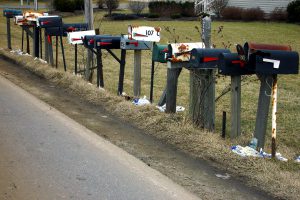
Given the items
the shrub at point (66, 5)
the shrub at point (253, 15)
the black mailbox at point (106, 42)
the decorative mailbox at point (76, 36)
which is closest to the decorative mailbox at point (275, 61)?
the black mailbox at point (106, 42)

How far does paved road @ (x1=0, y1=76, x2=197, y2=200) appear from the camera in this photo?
463 centimetres

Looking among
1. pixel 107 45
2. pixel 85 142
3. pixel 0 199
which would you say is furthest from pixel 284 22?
pixel 0 199

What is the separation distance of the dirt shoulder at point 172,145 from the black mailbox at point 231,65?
0.83 meters

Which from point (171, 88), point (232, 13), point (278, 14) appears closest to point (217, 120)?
point (171, 88)

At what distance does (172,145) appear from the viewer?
6066mm

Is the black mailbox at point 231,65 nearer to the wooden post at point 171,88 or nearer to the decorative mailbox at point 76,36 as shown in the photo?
the wooden post at point 171,88

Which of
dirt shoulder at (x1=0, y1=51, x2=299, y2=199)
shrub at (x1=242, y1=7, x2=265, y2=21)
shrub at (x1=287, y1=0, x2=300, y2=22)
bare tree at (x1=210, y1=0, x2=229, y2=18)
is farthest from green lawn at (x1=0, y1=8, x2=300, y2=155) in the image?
shrub at (x1=242, y1=7, x2=265, y2=21)

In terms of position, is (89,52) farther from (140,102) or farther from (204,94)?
(204,94)

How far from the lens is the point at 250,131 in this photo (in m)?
7.12

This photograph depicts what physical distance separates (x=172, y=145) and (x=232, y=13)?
26731 mm

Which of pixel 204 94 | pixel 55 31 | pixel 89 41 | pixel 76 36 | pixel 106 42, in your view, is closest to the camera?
pixel 204 94

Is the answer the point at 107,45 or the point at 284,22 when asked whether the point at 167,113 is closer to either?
the point at 107,45

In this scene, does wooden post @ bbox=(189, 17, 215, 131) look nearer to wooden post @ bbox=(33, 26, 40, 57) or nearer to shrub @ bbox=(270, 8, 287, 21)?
wooden post @ bbox=(33, 26, 40, 57)

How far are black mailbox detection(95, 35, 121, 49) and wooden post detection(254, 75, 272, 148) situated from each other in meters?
3.85
